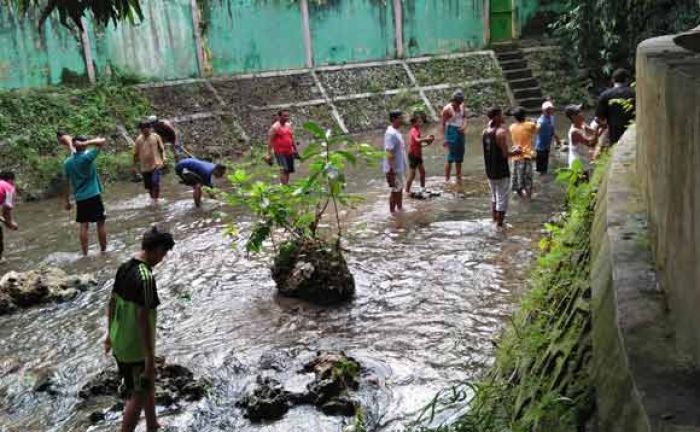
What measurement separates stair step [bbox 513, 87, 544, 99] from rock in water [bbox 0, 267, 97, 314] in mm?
15014

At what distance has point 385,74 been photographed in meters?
20.6

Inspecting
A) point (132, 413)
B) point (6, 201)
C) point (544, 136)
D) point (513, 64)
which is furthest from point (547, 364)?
Answer: point (513, 64)

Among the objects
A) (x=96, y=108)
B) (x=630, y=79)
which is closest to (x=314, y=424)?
(x=96, y=108)

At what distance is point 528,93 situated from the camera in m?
20.2

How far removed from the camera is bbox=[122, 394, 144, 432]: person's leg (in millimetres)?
4824

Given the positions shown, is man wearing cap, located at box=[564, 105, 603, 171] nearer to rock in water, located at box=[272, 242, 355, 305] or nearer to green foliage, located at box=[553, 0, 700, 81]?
rock in water, located at box=[272, 242, 355, 305]

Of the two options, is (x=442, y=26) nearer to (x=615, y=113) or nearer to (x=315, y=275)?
(x=615, y=113)

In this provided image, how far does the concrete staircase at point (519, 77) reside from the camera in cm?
1992

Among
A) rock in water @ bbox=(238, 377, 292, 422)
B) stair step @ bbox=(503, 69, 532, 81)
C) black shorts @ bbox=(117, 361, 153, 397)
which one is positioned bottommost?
rock in water @ bbox=(238, 377, 292, 422)

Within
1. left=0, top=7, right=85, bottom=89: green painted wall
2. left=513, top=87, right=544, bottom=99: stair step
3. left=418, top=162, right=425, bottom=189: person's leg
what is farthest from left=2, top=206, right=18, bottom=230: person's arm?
left=513, top=87, right=544, bottom=99: stair step

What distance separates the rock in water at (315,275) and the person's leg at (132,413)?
2.69 metres

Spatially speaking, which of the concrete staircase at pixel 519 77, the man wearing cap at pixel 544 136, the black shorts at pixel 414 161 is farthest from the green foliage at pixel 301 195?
the concrete staircase at pixel 519 77

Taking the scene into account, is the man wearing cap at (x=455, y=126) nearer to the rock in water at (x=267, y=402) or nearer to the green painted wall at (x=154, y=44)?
the rock in water at (x=267, y=402)

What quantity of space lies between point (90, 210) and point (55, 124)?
725cm
